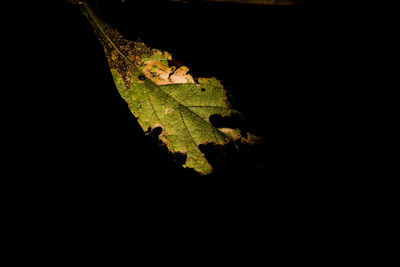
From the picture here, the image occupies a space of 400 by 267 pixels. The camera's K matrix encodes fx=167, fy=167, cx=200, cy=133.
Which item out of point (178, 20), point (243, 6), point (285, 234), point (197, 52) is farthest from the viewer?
point (285, 234)

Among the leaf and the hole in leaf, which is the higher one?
the leaf

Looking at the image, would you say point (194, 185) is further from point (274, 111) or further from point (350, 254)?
point (350, 254)

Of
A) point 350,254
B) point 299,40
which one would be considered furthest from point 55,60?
point 350,254

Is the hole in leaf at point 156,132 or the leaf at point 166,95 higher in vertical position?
the leaf at point 166,95
